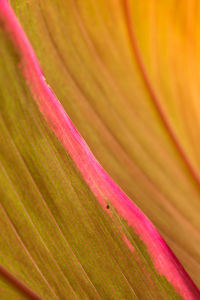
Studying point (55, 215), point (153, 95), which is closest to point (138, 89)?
point (153, 95)

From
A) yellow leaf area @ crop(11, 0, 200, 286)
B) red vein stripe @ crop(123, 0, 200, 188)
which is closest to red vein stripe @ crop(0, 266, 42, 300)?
yellow leaf area @ crop(11, 0, 200, 286)

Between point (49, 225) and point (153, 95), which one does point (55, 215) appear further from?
point (153, 95)

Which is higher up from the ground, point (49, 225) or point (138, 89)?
point (138, 89)

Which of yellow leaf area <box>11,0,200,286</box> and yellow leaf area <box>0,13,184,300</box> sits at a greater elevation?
yellow leaf area <box>11,0,200,286</box>

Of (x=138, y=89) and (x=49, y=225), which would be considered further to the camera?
(x=138, y=89)

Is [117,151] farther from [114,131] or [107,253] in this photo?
[107,253]

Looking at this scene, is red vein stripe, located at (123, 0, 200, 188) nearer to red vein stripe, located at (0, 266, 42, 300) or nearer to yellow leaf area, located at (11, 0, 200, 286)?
yellow leaf area, located at (11, 0, 200, 286)
